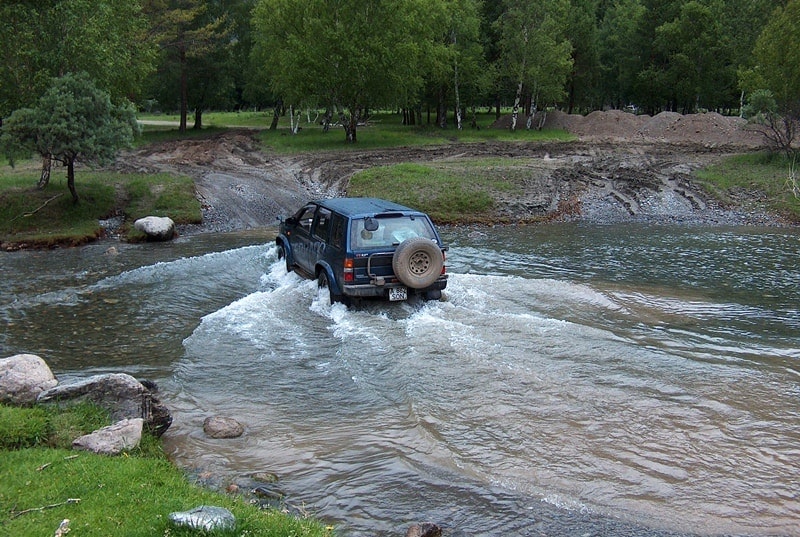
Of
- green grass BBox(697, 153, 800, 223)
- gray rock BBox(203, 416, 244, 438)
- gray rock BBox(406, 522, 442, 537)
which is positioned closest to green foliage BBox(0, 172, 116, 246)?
gray rock BBox(203, 416, 244, 438)

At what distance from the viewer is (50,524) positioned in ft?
15.8

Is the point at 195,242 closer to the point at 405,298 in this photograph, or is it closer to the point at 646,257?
the point at 405,298

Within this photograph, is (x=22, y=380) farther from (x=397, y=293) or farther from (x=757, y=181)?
(x=757, y=181)

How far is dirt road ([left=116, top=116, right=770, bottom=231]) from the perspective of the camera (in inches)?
969

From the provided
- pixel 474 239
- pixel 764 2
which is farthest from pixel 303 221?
pixel 764 2

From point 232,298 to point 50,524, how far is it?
28.7ft

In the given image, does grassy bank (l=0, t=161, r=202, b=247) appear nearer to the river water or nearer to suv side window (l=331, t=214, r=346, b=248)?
the river water

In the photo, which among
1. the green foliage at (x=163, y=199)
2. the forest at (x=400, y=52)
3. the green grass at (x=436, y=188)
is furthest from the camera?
the green grass at (x=436, y=188)

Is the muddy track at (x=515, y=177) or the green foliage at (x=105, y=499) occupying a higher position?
the muddy track at (x=515, y=177)

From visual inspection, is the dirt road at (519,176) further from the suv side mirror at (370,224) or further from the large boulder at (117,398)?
the large boulder at (117,398)

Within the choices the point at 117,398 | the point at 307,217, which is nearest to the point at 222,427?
the point at 117,398

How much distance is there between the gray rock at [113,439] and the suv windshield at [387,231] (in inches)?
218

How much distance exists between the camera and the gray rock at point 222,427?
738cm

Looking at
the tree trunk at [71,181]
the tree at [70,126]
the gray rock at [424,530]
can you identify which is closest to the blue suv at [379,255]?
the gray rock at [424,530]
